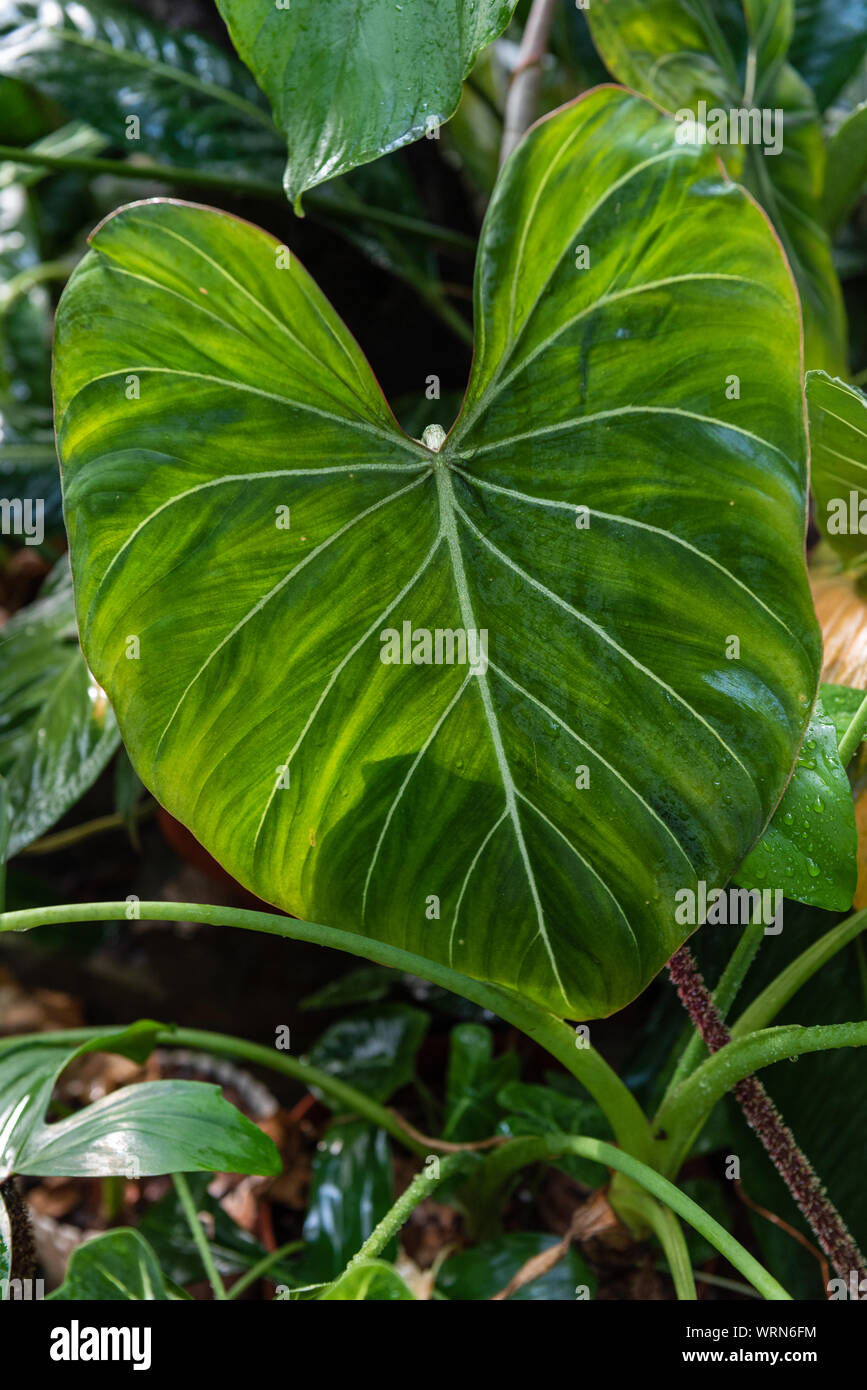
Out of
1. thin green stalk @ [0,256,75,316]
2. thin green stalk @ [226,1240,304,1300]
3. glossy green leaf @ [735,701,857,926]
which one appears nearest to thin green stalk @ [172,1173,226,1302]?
thin green stalk @ [226,1240,304,1300]

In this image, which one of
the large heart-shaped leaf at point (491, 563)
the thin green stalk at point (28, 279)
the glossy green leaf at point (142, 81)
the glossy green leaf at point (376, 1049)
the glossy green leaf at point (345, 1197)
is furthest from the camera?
the thin green stalk at point (28, 279)

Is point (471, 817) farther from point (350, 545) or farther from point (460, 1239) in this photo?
point (460, 1239)

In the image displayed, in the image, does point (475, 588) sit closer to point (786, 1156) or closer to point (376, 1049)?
point (786, 1156)

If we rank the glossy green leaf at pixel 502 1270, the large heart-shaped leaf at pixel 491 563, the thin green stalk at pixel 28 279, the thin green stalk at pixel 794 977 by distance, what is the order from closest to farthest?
1. the large heart-shaped leaf at pixel 491 563
2. the thin green stalk at pixel 794 977
3. the glossy green leaf at pixel 502 1270
4. the thin green stalk at pixel 28 279

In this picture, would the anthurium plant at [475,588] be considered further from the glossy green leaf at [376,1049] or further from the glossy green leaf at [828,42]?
the glossy green leaf at [828,42]

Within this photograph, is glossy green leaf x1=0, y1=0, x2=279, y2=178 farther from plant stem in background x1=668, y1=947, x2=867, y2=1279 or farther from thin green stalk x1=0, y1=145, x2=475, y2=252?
plant stem in background x1=668, y1=947, x2=867, y2=1279

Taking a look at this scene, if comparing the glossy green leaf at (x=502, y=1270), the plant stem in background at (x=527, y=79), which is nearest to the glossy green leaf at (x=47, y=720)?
the glossy green leaf at (x=502, y=1270)
